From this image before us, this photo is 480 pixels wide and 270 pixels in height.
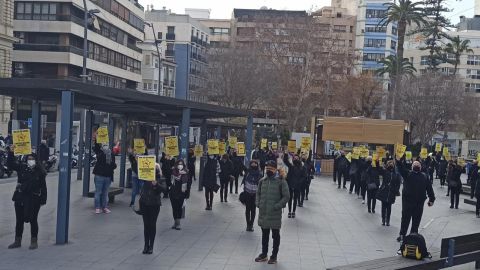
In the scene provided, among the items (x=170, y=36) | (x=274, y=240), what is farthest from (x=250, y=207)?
(x=170, y=36)

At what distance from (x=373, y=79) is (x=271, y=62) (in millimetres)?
11000

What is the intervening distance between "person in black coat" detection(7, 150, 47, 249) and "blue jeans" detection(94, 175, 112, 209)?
4133 millimetres

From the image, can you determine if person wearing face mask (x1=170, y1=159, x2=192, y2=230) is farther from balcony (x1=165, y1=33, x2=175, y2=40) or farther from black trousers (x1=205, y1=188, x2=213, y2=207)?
balcony (x1=165, y1=33, x2=175, y2=40)

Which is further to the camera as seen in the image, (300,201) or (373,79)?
(373,79)

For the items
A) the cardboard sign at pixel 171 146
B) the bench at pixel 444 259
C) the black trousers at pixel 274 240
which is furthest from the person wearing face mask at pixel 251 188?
the bench at pixel 444 259

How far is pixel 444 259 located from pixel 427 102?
1736 inches

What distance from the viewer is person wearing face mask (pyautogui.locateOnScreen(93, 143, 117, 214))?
14883 millimetres

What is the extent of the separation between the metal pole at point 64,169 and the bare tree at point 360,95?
4725 centimetres

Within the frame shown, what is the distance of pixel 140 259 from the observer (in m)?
10.2

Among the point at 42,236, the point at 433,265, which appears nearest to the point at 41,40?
the point at 42,236

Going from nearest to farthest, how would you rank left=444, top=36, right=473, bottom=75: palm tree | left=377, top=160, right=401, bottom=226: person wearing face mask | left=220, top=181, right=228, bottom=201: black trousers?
left=377, top=160, right=401, bottom=226: person wearing face mask, left=220, top=181, right=228, bottom=201: black trousers, left=444, top=36, right=473, bottom=75: palm tree

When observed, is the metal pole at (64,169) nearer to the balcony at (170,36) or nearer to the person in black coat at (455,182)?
the person in black coat at (455,182)

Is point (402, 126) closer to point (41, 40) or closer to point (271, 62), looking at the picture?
point (271, 62)

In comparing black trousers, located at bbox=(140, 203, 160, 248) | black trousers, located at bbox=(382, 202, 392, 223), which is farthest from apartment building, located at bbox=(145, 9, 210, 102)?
black trousers, located at bbox=(140, 203, 160, 248)
